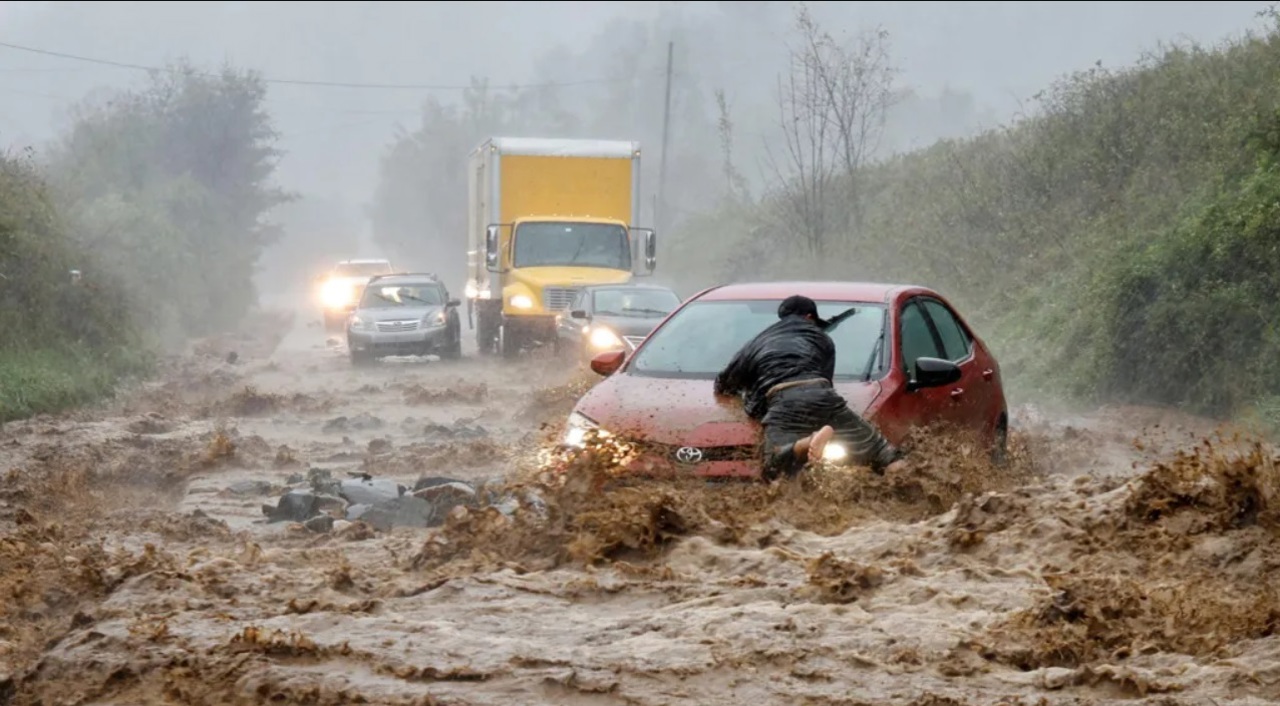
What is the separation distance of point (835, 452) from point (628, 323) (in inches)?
529

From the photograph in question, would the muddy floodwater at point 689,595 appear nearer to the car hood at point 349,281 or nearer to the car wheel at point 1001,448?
the car wheel at point 1001,448

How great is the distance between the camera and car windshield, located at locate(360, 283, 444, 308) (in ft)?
100

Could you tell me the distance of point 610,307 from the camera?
23703 mm

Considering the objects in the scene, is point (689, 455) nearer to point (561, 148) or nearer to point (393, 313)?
point (561, 148)

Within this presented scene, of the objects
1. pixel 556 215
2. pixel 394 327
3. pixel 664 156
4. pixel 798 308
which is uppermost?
pixel 664 156

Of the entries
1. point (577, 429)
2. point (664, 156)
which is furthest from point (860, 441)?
point (664, 156)

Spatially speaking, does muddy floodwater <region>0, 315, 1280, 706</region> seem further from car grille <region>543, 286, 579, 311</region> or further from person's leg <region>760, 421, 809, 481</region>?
car grille <region>543, 286, 579, 311</region>

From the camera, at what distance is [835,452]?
890cm

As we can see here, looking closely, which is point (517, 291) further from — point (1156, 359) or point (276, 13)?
point (276, 13)

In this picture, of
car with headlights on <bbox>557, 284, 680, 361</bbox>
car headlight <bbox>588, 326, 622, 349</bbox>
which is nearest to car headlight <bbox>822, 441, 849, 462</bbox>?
car with headlights on <bbox>557, 284, 680, 361</bbox>

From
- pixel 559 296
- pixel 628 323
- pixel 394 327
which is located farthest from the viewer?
pixel 394 327

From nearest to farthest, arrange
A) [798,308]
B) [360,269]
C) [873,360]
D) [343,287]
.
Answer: [798,308] < [873,360] < [343,287] < [360,269]

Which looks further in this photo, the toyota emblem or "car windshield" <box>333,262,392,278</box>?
"car windshield" <box>333,262,392,278</box>

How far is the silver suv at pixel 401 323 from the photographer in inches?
1146
